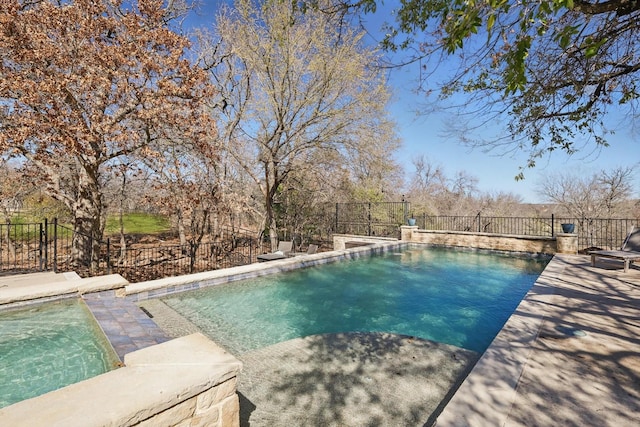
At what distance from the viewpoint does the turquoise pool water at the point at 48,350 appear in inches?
115

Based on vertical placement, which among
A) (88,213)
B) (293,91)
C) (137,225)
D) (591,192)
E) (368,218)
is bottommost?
(137,225)

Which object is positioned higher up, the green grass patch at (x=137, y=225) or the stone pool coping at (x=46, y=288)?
the green grass patch at (x=137, y=225)

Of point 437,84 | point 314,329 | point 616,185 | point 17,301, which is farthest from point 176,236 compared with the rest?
point 616,185

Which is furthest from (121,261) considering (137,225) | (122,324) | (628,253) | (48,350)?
(628,253)

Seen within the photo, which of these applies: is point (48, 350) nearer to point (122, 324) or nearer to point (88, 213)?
point (122, 324)

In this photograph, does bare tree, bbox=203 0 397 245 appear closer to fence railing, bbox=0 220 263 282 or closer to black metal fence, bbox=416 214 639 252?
fence railing, bbox=0 220 263 282

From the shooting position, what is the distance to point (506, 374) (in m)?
2.64

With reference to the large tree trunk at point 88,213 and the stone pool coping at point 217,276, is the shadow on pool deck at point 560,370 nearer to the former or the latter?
the stone pool coping at point 217,276

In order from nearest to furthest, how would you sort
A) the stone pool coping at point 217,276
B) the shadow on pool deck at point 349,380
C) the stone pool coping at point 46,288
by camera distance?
the shadow on pool deck at point 349,380, the stone pool coping at point 46,288, the stone pool coping at point 217,276

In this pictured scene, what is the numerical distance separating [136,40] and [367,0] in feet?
21.0

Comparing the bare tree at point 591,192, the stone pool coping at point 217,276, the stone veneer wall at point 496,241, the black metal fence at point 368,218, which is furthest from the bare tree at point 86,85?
the bare tree at point 591,192

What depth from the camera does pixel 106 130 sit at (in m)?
6.55

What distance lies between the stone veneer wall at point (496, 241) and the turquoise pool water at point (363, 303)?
183cm

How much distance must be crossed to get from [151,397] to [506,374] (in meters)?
2.76
